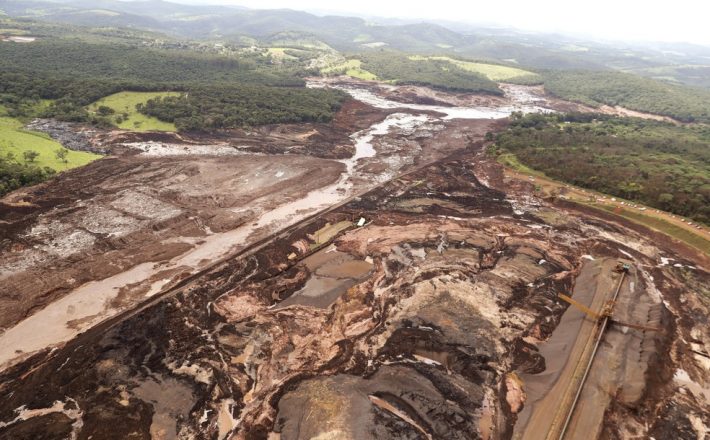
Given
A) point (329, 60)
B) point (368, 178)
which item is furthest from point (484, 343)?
point (329, 60)

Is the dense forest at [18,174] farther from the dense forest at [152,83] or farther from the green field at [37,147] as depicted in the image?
the dense forest at [152,83]

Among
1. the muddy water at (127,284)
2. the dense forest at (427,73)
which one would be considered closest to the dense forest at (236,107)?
the muddy water at (127,284)

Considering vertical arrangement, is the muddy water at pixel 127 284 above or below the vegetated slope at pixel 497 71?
below

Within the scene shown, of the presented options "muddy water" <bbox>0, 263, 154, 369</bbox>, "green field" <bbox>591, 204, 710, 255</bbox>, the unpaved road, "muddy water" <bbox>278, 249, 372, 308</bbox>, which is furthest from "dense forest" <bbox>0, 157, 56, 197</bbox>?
"green field" <bbox>591, 204, 710, 255</bbox>

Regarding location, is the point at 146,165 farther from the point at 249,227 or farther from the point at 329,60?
the point at 329,60

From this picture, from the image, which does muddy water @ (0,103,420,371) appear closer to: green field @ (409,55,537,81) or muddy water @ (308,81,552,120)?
muddy water @ (308,81,552,120)

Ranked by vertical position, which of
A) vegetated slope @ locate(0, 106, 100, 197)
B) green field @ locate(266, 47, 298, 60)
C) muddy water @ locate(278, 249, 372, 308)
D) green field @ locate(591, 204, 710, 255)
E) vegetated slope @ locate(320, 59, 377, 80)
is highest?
green field @ locate(266, 47, 298, 60)

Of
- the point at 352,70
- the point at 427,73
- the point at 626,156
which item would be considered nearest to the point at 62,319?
the point at 626,156
